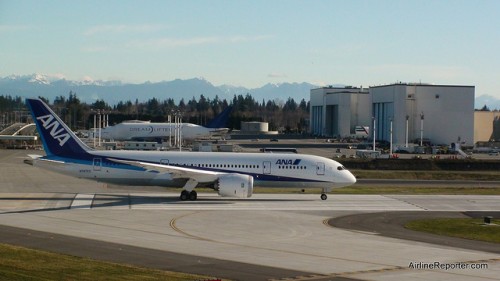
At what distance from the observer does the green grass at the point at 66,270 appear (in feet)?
84.8

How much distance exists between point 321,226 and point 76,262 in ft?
55.9

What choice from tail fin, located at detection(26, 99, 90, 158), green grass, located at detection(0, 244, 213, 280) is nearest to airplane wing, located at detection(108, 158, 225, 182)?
tail fin, located at detection(26, 99, 90, 158)

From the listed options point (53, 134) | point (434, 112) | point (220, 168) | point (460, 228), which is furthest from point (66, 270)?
point (434, 112)

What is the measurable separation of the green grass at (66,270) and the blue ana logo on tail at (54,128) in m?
24.1

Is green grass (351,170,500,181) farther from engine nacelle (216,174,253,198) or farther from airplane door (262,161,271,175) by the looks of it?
engine nacelle (216,174,253,198)

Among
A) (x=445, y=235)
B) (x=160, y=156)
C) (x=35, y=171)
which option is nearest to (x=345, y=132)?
(x=35, y=171)

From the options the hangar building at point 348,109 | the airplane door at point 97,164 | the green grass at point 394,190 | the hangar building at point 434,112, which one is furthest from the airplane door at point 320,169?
the hangar building at point 348,109

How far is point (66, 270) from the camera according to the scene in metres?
27.1

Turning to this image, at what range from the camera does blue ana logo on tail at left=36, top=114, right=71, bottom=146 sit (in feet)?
177

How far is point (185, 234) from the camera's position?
37.7 meters

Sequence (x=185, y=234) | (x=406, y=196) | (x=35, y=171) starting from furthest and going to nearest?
1. (x=35, y=171)
2. (x=406, y=196)
3. (x=185, y=234)

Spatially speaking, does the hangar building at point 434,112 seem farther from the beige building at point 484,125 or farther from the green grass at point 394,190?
the green grass at point 394,190

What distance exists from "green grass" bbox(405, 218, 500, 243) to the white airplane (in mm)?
11534

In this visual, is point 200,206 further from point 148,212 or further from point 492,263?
point 492,263
